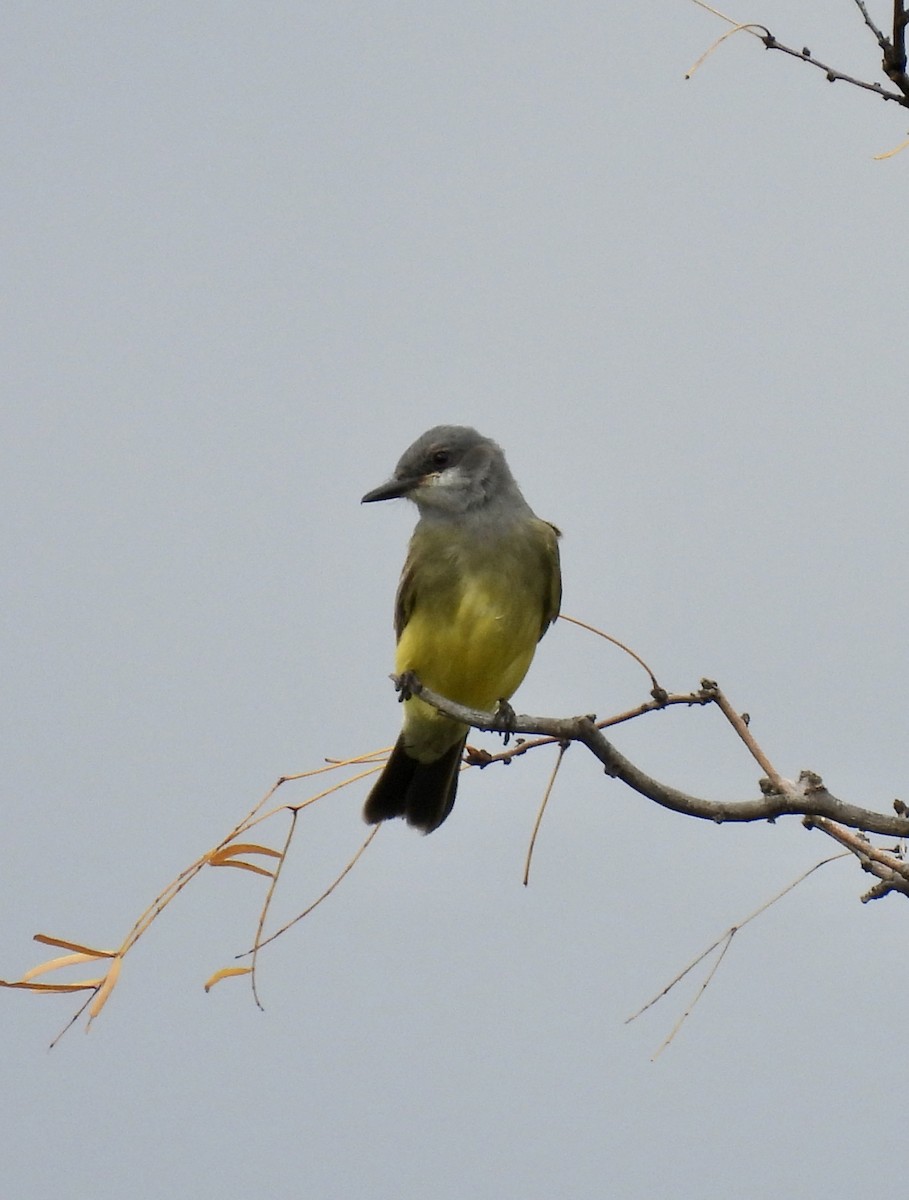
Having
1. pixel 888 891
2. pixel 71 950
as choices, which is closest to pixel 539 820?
pixel 888 891

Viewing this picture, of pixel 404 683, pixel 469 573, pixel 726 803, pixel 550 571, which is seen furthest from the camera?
pixel 550 571

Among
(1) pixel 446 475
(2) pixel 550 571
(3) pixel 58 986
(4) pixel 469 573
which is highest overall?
(1) pixel 446 475

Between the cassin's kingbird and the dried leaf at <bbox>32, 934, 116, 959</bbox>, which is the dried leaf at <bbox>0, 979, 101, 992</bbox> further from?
the cassin's kingbird

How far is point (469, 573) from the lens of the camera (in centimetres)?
492

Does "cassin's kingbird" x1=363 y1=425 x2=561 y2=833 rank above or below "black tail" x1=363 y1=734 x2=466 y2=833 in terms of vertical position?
above

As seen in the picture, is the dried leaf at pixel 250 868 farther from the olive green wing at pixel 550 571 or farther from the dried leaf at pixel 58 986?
the olive green wing at pixel 550 571

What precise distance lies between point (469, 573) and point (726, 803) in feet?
6.95

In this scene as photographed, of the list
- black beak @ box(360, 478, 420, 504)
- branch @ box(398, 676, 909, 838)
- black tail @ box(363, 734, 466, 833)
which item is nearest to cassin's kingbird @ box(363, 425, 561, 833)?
black beak @ box(360, 478, 420, 504)

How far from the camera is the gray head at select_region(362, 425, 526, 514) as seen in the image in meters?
4.98

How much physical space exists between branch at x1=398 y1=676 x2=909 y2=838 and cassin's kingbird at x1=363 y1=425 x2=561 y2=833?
1.81 m

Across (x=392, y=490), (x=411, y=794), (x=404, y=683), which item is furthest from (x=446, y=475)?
(x=411, y=794)

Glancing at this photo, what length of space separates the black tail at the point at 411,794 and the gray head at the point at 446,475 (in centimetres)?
96

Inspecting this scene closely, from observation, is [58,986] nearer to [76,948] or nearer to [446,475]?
[76,948]

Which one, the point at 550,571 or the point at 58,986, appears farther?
the point at 550,571
